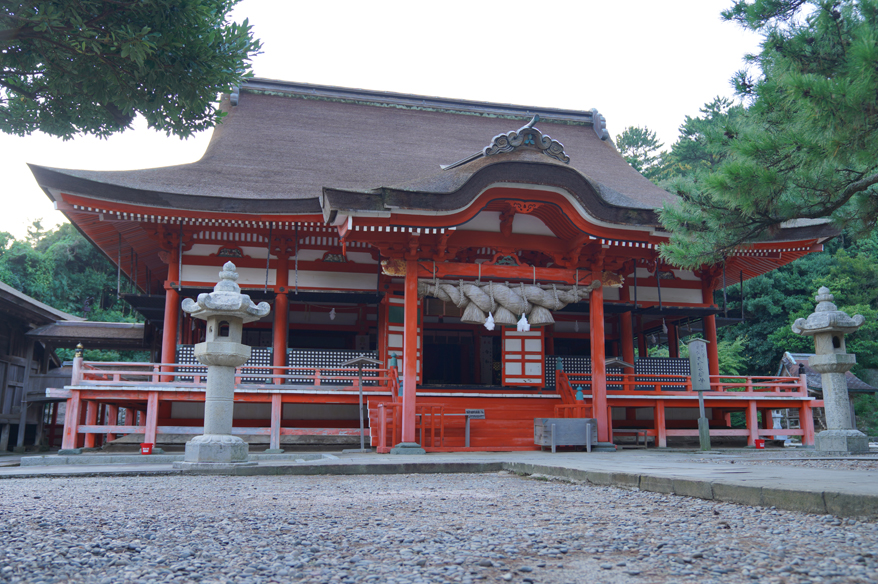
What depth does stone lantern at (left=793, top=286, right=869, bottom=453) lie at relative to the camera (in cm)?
957

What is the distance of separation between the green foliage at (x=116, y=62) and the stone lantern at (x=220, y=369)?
290 centimetres

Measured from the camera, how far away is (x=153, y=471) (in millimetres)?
7105

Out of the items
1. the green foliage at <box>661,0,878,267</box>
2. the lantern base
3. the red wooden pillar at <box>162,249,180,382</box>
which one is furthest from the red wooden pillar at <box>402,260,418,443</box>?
the lantern base

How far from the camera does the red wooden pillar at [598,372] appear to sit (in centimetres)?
1123

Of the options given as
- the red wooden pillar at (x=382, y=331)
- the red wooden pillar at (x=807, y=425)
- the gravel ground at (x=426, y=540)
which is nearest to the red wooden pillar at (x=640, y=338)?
the red wooden pillar at (x=807, y=425)

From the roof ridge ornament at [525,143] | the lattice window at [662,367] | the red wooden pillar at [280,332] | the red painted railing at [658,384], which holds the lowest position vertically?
the red painted railing at [658,384]

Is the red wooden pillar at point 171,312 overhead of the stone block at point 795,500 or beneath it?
overhead

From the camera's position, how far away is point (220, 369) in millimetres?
8055

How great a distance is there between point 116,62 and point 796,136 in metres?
5.03

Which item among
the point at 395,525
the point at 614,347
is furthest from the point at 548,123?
the point at 395,525

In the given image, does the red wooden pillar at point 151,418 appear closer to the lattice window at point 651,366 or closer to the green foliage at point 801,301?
the lattice window at point 651,366

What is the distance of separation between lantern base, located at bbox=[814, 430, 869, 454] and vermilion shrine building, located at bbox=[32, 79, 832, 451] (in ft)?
7.98

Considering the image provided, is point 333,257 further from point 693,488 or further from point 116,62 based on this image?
point 693,488

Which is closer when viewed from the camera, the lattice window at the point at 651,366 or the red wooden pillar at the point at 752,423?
the red wooden pillar at the point at 752,423
